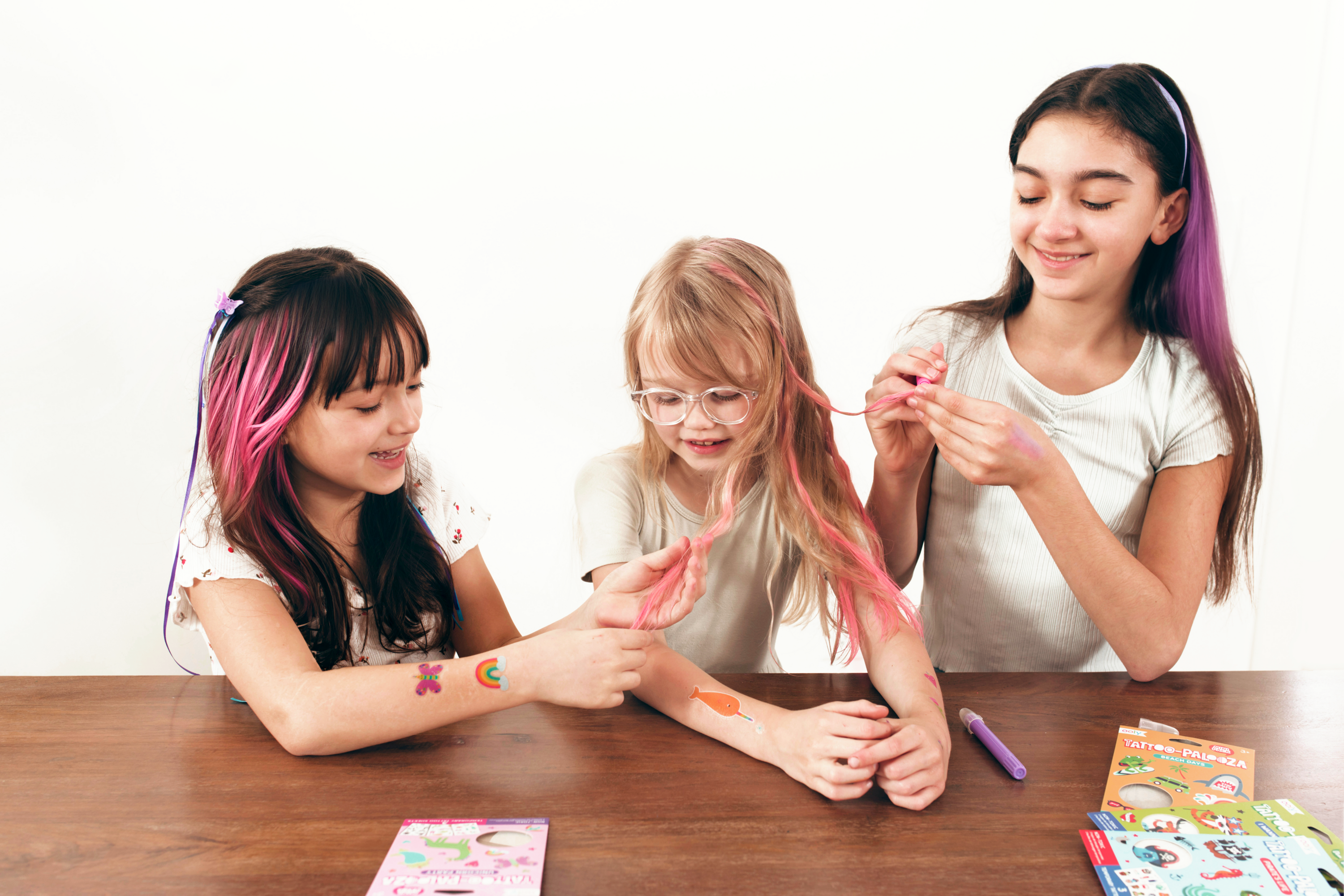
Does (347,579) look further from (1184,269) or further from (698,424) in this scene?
(1184,269)

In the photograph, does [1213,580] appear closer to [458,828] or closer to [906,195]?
[458,828]

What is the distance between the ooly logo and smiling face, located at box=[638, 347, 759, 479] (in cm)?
47

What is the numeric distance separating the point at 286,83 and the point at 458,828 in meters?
2.18

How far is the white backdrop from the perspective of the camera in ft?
7.18

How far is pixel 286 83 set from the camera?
231cm

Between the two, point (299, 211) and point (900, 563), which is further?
point (299, 211)

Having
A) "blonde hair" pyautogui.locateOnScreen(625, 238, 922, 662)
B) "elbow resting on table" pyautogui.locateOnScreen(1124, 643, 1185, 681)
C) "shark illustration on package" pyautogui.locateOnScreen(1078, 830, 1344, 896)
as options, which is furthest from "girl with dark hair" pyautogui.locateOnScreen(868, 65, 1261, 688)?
A: "shark illustration on package" pyautogui.locateOnScreen(1078, 830, 1344, 896)

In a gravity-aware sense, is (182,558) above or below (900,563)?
above

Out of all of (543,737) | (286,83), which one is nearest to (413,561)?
(543,737)

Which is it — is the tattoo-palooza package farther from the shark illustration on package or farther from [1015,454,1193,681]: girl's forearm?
[1015,454,1193,681]: girl's forearm

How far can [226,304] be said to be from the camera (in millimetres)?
1218

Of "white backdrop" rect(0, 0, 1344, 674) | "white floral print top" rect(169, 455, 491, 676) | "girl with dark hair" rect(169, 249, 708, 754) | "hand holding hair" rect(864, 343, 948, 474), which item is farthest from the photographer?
"white backdrop" rect(0, 0, 1344, 674)

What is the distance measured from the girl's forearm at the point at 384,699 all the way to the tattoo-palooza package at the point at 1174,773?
0.68 metres

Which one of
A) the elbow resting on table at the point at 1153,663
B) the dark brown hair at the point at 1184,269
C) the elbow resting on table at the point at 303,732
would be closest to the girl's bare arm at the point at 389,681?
the elbow resting on table at the point at 303,732
